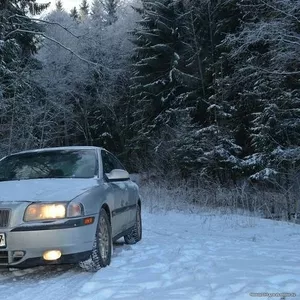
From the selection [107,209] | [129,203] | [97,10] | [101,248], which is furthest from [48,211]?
[97,10]

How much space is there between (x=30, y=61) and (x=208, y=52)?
33.1 ft

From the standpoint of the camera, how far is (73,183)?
18.5 feet

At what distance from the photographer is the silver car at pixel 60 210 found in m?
4.89

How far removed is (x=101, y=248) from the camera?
552 cm

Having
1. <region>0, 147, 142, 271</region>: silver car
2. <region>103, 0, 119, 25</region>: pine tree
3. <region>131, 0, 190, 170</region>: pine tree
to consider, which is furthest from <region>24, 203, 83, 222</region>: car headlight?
<region>103, 0, 119, 25</region>: pine tree

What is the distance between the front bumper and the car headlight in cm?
9

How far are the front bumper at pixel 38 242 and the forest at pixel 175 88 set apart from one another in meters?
9.28

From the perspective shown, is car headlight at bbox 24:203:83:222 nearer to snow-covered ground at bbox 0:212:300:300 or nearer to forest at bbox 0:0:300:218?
snow-covered ground at bbox 0:212:300:300

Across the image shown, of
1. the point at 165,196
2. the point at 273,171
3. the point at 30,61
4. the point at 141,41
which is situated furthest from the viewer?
the point at 141,41

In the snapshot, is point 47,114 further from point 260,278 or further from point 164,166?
point 260,278

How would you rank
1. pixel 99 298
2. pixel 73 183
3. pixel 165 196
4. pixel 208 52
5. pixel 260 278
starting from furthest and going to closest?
pixel 208 52, pixel 165 196, pixel 73 183, pixel 260 278, pixel 99 298

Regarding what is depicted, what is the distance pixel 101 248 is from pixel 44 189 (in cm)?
101

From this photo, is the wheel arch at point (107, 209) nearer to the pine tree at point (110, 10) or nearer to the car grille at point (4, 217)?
the car grille at point (4, 217)

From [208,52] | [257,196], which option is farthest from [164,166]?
[257,196]
